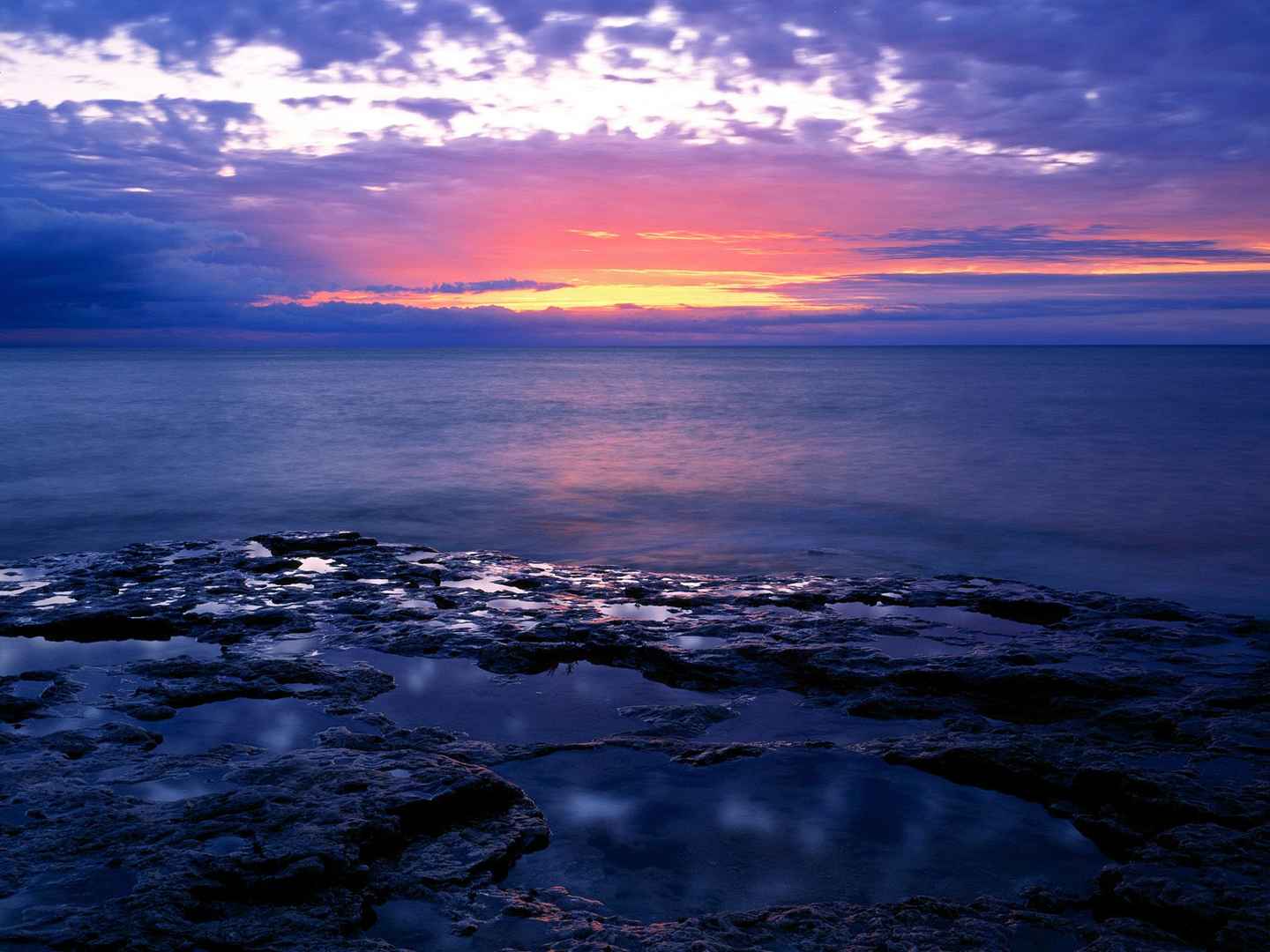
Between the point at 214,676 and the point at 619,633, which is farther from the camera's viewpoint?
the point at 619,633

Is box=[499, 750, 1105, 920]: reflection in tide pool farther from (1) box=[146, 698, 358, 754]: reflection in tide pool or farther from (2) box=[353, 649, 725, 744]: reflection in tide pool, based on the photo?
(1) box=[146, 698, 358, 754]: reflection in tide pool

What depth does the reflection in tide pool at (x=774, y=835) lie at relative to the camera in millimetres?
3850

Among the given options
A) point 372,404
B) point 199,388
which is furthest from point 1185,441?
point 199,388

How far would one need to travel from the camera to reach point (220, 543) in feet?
35.9

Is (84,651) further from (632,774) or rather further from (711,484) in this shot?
(711,484)

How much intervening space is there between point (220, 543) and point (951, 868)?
9388mm

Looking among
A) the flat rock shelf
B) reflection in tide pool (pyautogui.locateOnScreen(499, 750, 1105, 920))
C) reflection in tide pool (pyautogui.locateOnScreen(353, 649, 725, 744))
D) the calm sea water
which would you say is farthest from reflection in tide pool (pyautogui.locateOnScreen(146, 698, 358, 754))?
the calm sea water

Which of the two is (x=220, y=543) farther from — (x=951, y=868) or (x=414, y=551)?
(x=951, y=868)

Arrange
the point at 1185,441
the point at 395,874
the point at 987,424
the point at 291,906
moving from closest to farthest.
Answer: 1. the point at 291,906
2. the point at 395,874
3. the point at 1185,441
4. the point at 987,424

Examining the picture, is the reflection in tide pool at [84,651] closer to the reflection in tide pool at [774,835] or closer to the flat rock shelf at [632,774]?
the flat rock shelf at [632,774]

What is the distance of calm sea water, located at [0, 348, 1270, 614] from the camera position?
11.6m

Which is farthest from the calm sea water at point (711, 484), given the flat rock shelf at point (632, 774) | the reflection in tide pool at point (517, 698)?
the reflection in tide pool at point (517, 698)

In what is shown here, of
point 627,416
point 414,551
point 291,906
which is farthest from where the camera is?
point 627,416

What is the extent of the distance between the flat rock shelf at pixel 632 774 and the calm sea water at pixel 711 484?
3.54 meters
